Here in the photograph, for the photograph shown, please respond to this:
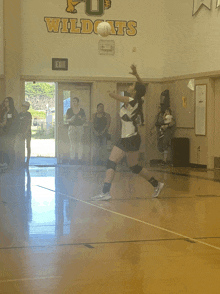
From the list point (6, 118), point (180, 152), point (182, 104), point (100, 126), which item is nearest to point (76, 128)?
point (100, 126)

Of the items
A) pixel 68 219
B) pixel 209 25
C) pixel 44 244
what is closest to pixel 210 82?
pixel 209 25

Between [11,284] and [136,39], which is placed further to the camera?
[136,39]

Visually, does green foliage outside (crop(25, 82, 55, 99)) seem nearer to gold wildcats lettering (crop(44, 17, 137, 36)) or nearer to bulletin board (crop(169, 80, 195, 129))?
gold wildcats lettering (crop(44, 17, 137, 36))

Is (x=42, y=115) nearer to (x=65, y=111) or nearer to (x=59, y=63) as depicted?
(x=65, y=111)

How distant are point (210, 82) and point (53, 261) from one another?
36.3 feet

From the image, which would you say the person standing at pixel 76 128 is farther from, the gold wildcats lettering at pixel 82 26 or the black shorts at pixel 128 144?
the black shorts at pixel 128 144

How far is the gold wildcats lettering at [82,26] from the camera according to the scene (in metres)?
16.1

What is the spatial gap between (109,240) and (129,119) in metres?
3.29

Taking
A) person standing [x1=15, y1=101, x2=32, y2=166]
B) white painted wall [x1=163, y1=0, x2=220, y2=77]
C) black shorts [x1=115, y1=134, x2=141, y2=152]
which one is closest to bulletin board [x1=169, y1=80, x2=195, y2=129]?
white painted wall [x1=163, y1=0, x2=220, y2=77]

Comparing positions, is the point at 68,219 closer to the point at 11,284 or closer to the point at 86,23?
the point at 11,284

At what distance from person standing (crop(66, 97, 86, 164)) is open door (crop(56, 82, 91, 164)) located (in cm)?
75

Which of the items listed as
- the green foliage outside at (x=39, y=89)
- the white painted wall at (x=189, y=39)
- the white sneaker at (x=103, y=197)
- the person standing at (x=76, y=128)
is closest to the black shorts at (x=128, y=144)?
the white sneaker at (x=103, y=197)

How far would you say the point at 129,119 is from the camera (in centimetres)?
830

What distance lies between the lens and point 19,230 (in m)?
5.83
